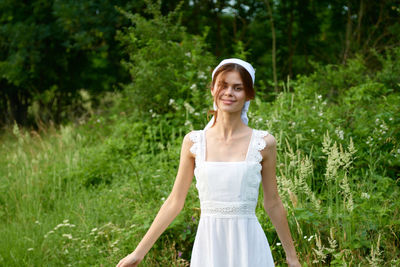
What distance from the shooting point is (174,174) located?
5102 mm

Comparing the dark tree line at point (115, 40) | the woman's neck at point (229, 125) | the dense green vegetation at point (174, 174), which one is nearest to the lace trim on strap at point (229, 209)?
the woman's neck at point (229, 125)

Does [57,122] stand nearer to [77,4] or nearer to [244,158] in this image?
[77,4]

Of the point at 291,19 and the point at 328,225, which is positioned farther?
the point at 291,19

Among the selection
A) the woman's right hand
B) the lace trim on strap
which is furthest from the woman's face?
the woman's right hand

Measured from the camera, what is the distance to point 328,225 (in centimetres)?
364

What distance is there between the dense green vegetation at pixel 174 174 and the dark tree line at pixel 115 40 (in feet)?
7.36

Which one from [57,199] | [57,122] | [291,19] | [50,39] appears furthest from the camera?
[291,19]

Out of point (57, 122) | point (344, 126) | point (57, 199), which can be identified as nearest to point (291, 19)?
point (57, 122)

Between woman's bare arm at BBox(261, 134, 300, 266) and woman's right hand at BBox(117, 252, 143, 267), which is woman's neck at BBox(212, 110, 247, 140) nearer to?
woman's bare arm at BBox(261, 134, 300, 266)

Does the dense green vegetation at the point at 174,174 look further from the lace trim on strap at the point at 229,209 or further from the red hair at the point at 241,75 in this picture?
the red hair at the point at 241,75

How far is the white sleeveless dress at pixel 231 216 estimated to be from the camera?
2195mm

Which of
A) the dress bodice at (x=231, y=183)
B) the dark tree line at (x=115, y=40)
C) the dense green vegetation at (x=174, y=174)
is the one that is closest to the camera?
the dress bodice at (x=231, y=183)

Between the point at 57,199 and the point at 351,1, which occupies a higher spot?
the point at 351,1

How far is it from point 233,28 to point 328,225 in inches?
411
